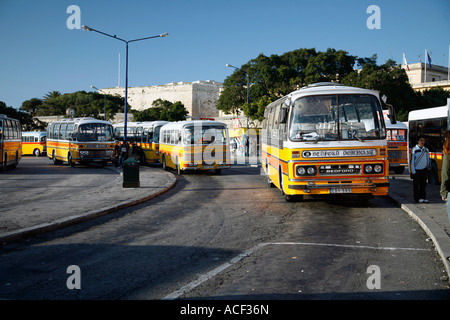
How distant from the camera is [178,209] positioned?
11.9 metres

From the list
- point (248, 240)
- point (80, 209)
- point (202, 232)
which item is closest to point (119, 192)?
point (80, 209)

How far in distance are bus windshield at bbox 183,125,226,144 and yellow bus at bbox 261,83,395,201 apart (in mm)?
11750

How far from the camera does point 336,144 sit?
37.2ft

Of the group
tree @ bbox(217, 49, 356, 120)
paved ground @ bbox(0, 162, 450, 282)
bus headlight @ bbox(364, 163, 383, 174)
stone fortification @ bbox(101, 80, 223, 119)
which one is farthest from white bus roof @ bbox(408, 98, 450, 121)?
stone fortification @ bbox(101, 80, 223, 119)

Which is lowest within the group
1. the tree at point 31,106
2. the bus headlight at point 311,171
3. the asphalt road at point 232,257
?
the asphalt road at point 232,257

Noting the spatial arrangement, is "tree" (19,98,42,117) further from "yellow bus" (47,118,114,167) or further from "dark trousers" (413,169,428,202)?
"dark trousers" (413,169,428,202)

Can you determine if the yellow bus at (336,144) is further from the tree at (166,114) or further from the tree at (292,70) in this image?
the tree at (166,114)

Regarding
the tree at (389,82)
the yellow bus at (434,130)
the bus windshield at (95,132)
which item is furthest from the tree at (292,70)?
the yellow bus at (434,130)

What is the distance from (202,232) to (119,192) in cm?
669

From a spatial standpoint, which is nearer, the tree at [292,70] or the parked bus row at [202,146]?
the parked bus row at [202,146]

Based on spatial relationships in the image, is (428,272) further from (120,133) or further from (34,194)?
(120,133)

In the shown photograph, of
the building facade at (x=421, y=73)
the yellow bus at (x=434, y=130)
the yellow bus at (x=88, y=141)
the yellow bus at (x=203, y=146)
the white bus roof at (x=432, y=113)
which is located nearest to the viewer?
the yellow bus at (x=434, y=130)

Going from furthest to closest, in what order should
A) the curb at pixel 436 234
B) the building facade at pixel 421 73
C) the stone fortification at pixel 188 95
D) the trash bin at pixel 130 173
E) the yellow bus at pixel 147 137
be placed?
1. the stone fortification at pixel 188 95
2. the building facade at pixel 421 73
3. the yellow bus at pixel 147 137
4. the trash bin at pixel 130 173
5. the curb at pixel 436 234

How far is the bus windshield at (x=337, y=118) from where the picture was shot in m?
11.5
